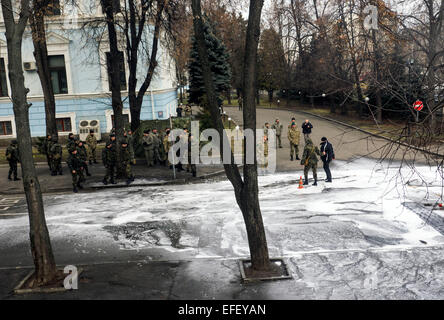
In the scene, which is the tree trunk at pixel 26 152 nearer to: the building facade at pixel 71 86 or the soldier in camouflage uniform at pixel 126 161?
the soldier in camouflage uniform at pixel 126 161

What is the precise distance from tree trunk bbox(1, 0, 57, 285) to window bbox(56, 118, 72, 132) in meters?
21.7

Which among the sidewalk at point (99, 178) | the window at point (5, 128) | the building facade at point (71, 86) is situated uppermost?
the building facade at point (71, 86)

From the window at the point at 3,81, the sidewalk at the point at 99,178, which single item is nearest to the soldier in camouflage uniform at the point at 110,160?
the sidewalk at the point at 99,178

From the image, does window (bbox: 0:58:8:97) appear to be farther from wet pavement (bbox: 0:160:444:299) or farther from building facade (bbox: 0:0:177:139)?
wet pavement (bbox: 0:160:444:299)

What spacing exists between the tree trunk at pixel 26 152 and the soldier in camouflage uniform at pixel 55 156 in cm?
1105

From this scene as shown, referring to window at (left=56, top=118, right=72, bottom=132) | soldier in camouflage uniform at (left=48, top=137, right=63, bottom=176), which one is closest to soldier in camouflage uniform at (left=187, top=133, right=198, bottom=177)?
soldier in camouflage uniform at (left=48, top=137, right=63, bottom=176)

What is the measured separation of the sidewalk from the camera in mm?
17500

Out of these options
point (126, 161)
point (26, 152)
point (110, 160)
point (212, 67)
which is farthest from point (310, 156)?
point (212, 67)

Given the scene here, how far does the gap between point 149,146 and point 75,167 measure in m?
4.71

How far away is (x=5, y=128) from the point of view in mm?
29531

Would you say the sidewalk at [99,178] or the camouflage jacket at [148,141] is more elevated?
the camouflage jacket at [148,141]

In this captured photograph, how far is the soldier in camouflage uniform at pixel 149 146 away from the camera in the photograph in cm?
2066

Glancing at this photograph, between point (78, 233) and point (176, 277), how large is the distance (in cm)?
435
